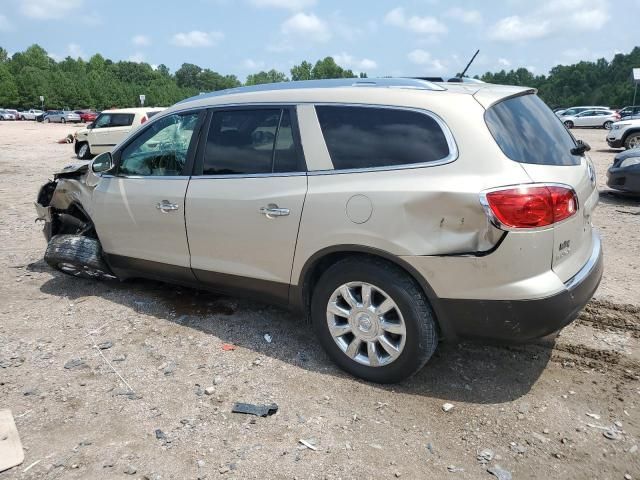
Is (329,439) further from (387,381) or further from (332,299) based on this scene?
(332,299)

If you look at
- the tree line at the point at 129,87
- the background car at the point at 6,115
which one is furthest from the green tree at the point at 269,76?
the background car at the point at 6,115

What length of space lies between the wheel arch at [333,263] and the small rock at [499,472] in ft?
2.36

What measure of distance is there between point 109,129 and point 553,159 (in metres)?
17.7

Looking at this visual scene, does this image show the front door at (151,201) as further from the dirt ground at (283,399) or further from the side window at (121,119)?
the side window at (121,119)

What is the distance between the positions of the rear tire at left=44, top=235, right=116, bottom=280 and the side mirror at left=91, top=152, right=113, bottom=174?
0.67 meters

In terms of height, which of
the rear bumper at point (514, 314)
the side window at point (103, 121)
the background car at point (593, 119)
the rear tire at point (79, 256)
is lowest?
the rear tire at point (79, 256)

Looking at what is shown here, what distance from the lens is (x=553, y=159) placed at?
3.07 metres

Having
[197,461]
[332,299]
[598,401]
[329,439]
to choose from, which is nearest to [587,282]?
[598,401]

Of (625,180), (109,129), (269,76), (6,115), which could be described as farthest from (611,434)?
(269,76)

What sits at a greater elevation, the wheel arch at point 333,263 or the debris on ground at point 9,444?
the wheel arch at point 333,263

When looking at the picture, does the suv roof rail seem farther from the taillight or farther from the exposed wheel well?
the exposed wheel well

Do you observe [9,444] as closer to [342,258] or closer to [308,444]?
[308,444]

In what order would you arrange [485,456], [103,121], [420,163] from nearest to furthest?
[485,456] → [420,163] → [103,121]

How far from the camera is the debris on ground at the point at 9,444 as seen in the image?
2748mm
